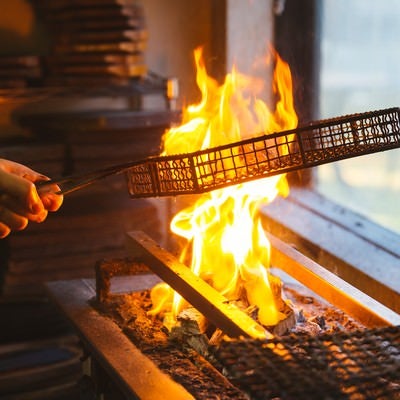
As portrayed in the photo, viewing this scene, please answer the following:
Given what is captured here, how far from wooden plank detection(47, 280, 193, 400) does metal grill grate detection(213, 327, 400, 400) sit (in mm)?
292

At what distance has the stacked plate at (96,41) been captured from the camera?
3.31 meters

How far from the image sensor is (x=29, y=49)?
362 centimetres

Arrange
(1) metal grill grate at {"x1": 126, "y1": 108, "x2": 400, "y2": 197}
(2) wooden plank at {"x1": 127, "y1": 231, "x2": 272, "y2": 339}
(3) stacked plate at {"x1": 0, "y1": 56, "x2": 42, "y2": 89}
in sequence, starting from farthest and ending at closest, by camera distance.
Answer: (3) stacked plate at {"x1": 0, "y1": 56, "x2": 42, "y2": 89}, (1) metal grill grate at {"x1": 126, "y1": 108, "x2": 400, "y2": 197}, (2) wooden plank at {"x1": 127, "y1": 231, "x2": 272, "y2": 339}

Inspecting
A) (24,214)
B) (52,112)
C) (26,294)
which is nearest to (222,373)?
(24,214)

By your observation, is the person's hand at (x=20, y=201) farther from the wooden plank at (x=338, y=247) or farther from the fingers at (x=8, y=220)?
the wooden plank at (x=338, y=247)

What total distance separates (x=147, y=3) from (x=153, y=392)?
2.32m

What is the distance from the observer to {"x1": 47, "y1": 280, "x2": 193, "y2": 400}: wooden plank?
1.83m

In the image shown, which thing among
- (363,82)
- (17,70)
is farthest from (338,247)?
(17,70)

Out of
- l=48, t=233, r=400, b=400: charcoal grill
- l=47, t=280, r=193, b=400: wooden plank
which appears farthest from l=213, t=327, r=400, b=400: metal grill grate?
l=47, t=280, r=193, b=400: wooden plank

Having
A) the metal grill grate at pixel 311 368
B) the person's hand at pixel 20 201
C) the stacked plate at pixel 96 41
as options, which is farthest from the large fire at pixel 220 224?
the stacked plate at pixel 96 41

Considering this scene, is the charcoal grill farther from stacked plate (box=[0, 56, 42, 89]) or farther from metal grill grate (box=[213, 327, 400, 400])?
stacked plate (box=[0, 56, 42, 89])

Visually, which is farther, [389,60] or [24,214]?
[389,60]

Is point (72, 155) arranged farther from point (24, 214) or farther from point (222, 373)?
point (222, 373)

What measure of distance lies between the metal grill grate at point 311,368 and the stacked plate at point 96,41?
1961mm
